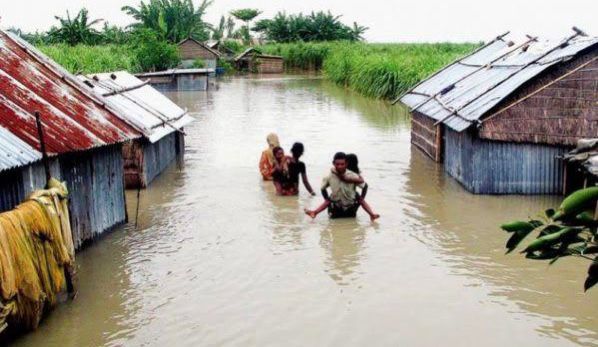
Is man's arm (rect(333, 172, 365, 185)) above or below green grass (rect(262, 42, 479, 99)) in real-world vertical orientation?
below

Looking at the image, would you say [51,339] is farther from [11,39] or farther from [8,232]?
[11,39]

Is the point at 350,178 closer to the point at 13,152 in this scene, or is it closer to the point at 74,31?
the point at 13,152

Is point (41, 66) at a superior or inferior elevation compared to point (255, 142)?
superior

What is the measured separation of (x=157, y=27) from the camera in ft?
148

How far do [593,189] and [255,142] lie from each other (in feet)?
51.0

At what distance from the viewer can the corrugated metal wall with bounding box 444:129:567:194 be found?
10961 millimetres

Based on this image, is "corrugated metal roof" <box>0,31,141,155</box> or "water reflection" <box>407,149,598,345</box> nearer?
"water reflection" <box>407,149,598,345</box>

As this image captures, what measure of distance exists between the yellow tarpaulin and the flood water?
33 cm

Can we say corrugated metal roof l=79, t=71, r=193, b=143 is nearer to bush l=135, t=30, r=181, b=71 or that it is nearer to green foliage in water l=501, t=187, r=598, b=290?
green foliage in water l=501, t=187, r=598, b=290

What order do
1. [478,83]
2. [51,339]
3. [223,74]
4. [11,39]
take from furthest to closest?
[223,74]
[478,83]
[11,39]
[51,339]

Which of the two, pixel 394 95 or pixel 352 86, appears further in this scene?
pixel 352 86

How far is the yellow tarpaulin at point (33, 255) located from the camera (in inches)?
215

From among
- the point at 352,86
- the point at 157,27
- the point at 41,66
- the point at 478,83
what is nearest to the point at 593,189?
the point at 41,66

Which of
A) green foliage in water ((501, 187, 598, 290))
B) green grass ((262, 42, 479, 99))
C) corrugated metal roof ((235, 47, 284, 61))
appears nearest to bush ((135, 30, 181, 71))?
green grass ((262, 42, 479, 99))
